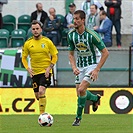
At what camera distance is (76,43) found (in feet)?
36.9

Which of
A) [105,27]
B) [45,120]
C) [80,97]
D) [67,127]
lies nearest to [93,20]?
[105,27]

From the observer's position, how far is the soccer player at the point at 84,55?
36.1 feet

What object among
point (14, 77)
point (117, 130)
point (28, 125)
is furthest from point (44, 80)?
point (14, 77)

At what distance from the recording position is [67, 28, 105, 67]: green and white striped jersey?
11.1m

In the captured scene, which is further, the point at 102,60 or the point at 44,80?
the point at 44,80

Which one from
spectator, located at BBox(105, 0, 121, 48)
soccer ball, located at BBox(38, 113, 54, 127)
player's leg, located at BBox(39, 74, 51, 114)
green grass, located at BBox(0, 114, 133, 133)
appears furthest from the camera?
spectator, located at BBox(105, 0, 121, 48)

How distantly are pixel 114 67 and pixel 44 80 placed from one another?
5.51 meters

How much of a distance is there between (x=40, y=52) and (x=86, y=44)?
82.5 inches

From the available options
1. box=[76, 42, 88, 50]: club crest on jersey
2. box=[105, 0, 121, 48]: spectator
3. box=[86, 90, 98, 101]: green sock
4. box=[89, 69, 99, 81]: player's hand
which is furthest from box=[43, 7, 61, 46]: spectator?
box=[89, 69, 99, 81]: player's hand

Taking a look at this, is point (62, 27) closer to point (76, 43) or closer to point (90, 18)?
point (90, 18)

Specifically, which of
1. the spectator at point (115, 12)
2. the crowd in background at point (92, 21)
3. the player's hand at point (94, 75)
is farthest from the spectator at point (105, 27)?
the player's hand at point (94, 75)

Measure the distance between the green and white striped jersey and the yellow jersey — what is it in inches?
67.4

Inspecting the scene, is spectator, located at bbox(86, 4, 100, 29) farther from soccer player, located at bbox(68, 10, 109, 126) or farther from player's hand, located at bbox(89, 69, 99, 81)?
player's hand, located at bbox(89, 69, 99, 81)

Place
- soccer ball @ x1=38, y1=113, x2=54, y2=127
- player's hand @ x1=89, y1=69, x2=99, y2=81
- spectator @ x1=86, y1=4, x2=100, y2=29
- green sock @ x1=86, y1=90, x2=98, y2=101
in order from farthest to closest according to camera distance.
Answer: spectator @ x1=86, y1=4, x2=100, y2=29 → green sock @ x1=86, y1=90, x2=98, y2=101 → player's hand @ x1=89, y1=69, x2=99, y2=81 → soccer ball @ x1=38, y1=113, x2=54, y2=127
